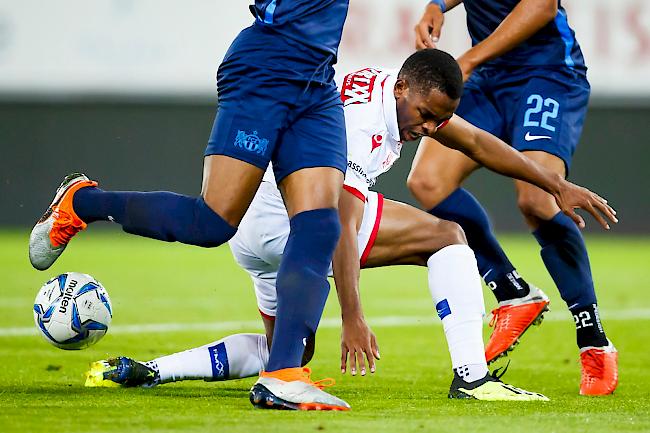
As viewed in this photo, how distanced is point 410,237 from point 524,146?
1001 millimetres

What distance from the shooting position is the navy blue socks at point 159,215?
4238 mm

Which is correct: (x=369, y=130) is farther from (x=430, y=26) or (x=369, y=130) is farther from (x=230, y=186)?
(x=430, y=26)

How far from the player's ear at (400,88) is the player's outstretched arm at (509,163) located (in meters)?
0.23

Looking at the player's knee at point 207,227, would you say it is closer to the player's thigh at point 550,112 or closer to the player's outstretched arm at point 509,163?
the player's outstretched arm at point 509,163

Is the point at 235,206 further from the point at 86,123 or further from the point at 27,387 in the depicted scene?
the point at 86,123

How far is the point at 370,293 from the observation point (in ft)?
32.3

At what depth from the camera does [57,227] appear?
14.9ft

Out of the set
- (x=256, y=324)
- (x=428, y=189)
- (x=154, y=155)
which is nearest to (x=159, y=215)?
(x=428, y=189)

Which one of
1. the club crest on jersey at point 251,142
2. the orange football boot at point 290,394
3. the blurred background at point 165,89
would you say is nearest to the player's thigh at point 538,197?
the club crest on jersey at point 251,142

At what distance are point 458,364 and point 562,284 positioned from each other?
103cm

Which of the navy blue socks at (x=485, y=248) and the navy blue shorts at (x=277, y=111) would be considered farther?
the navy blue socks at (x=485, y=248)

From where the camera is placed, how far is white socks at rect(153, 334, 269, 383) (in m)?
4.67

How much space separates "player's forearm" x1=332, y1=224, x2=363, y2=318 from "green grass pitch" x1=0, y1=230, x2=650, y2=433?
350 mm

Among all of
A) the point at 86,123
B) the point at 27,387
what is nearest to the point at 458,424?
the point at 27,387
